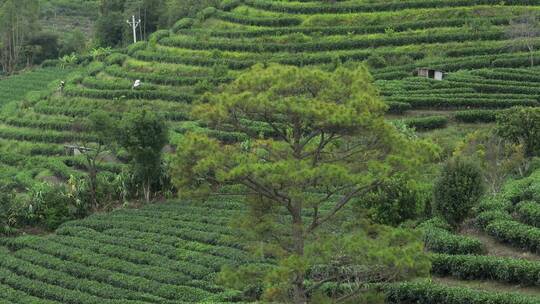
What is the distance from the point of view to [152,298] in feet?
111

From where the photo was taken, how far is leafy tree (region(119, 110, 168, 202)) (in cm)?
4806

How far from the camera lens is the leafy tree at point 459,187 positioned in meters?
34.2

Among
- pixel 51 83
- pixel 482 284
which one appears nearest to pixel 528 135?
pixel 482 284

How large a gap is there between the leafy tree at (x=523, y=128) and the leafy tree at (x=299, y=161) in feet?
56.7

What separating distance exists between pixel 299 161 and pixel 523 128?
20231 millimetres

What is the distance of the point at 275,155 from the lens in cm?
2536

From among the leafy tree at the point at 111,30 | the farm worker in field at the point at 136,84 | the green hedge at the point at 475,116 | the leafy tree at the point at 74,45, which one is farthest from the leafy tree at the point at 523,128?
the leafy tree at the point at 74,45

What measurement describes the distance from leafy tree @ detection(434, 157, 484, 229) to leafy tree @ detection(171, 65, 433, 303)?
9637 mm

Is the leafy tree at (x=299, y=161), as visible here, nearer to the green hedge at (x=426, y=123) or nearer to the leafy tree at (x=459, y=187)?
the leafy tree at (x=459, y=187)

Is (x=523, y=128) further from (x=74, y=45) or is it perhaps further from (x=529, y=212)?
(x=74, y=45)

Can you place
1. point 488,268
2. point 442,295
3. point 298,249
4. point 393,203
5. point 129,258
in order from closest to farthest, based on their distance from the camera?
point 298,249
point 442,295
point 488,268
point 393,203
point 129,258

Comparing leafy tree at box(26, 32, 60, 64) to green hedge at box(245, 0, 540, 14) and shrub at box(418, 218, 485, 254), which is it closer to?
green hedge at box(245, 0, 540, 14)

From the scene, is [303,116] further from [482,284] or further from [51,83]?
[51,83]

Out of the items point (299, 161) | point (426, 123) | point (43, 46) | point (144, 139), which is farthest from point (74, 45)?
point (299, 161)
